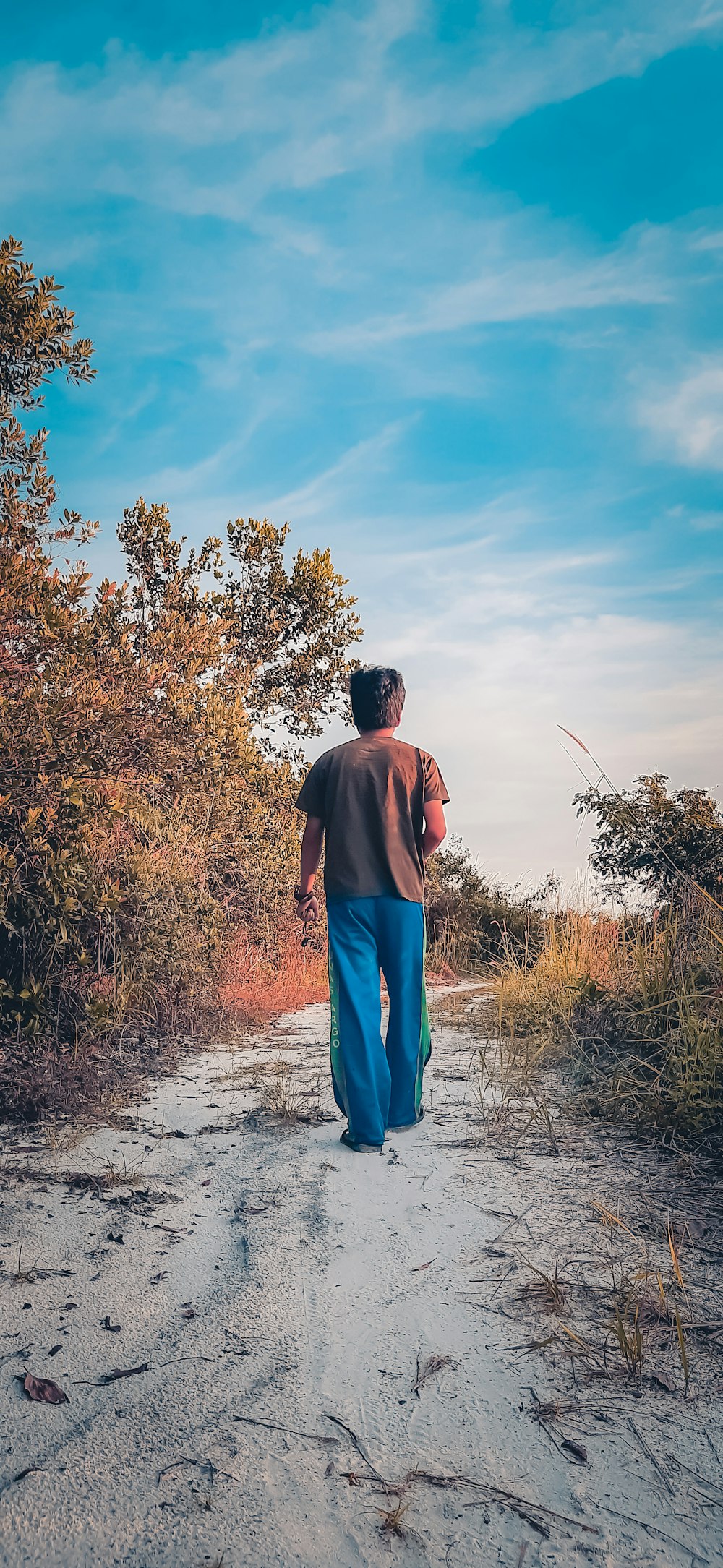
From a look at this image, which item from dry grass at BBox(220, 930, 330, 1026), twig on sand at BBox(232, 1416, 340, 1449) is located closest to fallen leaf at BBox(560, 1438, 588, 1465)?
twig on sand at BBox(232, 1416, 340, 1449)

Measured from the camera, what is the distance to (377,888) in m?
4.23

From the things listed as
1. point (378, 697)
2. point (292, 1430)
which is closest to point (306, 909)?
point (378, 697)

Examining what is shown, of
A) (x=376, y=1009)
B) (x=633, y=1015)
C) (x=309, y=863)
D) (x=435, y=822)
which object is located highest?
(x=435, y=822)

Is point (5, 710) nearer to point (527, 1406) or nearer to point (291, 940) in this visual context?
point (527, 1406)

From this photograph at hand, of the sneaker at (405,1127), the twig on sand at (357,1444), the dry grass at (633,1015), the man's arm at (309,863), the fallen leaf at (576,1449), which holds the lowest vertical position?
the sneaker at (405,1127)

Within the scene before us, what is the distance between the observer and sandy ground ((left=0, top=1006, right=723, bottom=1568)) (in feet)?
5.41

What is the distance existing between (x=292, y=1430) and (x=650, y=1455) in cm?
75

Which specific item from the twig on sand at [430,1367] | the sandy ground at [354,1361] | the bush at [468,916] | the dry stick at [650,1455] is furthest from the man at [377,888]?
the bush at [468,916]

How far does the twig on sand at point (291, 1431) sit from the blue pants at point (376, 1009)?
2.03 meters

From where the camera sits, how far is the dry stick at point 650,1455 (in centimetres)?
173

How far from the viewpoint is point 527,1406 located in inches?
78.5

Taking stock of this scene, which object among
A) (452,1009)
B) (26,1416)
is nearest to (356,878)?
(26,1416)

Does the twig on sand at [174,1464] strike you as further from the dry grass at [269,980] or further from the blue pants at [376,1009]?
the dry grass at [269,980]

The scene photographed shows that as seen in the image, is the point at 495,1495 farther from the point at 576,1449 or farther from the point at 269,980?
the point at 269,980
